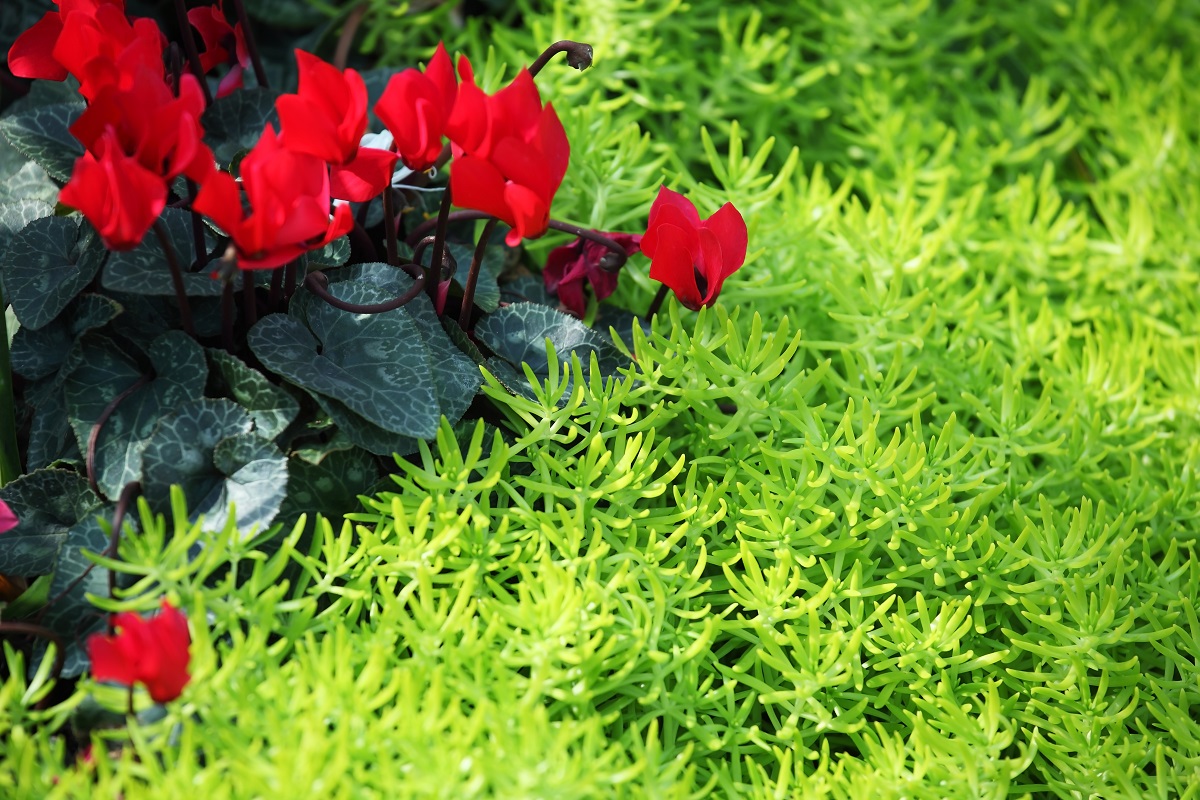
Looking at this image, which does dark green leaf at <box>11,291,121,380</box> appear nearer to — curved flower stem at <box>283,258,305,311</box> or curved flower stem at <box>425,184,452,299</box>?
curved flower stem at <box>283,258,305,311</box>

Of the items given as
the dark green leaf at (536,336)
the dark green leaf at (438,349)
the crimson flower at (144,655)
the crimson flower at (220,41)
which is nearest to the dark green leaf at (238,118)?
the crimson flower at (220,41)

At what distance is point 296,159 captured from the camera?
77cm

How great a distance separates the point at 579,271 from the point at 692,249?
0.20 m

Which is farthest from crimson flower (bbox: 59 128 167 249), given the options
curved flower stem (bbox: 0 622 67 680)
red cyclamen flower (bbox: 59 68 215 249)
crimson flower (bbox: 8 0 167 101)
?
curved flower stem (bbox: 0 622 67 680)

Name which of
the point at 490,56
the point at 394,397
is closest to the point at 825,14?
the point at 490,56

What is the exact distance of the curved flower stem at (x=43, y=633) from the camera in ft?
2.52

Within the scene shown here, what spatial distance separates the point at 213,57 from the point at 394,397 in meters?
0.46

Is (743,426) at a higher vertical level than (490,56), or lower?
lower

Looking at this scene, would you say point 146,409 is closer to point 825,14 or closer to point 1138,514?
point 1138,514

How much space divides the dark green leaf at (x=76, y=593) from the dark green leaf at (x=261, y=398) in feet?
0.52

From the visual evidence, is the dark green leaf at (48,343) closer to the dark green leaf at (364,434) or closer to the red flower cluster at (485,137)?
the dark green leaf at (364,434)

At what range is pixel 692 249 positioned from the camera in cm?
90

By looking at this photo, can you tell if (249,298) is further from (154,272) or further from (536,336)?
(536,336)

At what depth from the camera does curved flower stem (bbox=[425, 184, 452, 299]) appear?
897 millimetres
